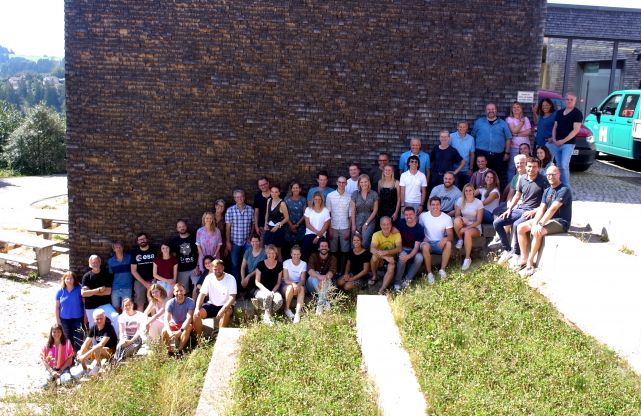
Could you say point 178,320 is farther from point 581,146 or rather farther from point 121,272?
point 581,146

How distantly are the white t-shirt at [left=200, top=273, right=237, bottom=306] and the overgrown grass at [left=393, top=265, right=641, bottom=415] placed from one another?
269 centimetres

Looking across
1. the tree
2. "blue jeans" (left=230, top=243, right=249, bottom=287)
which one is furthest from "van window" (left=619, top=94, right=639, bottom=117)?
the tree

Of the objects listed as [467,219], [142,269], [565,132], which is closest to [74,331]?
[142,269]

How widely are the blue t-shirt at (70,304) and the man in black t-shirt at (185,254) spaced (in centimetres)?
160

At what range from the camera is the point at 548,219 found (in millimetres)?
7699

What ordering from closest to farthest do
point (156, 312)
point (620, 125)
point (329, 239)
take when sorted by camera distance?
point (156, 312)
point (329, 239)
point (620, 125)

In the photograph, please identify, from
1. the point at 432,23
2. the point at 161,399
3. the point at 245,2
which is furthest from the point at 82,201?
the point at 432,23

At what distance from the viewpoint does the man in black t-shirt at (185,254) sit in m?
10.2

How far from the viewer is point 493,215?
29.3 ft

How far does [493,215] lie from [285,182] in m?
3.73

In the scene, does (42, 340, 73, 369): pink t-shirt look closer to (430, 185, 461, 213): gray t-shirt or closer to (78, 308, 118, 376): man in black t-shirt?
(78, 308, 118, 376): man in black t-shirt

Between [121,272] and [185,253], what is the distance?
47.0 inches

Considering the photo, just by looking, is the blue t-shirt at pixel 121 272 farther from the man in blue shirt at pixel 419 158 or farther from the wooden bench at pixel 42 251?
the man in blue shirt at pixel 419 158

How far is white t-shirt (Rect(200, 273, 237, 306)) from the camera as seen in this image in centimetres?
892
